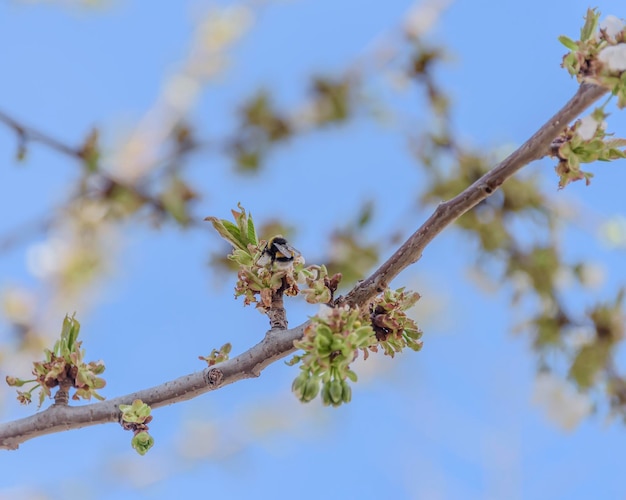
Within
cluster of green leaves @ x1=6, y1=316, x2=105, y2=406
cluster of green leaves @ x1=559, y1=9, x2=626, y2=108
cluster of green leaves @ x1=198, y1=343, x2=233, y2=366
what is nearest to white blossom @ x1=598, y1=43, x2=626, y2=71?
cluster of green leaves @ x1=559, y1=9, x2=626, y2=108

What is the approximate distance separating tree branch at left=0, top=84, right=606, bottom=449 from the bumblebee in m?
0.08

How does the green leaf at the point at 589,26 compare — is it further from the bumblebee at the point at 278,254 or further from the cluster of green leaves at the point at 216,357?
the cluster of green leaves at the point at 216,357

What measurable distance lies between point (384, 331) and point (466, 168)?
1244mm

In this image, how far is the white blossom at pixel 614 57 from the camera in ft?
2.41

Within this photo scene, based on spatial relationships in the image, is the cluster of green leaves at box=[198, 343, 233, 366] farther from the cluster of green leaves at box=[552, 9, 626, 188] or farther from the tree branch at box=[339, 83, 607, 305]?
the cluster of green leaves at box=[552, 9, 626, 188]

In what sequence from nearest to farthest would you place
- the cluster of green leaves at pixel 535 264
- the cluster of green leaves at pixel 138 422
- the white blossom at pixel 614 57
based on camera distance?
the white blossom at pixel 614 57
the cluster of green leaves at pixel 138 422
the cluster of green leaves at pixel 535 264

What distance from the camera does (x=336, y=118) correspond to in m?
2.67

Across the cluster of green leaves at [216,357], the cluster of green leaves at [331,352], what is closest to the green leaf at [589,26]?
the cluster of green leaves at [331,352]

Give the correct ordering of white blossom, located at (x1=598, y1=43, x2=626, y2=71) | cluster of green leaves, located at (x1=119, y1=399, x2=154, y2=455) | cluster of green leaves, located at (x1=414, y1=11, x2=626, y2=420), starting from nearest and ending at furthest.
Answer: white blossom, located at (x1=598, y1=43, x2=626, y2=71) < cluster of green leaves, located at (x1=119, y1=399, x2=154, y2=455) < cluster of green leaves, located at (x1=414, y1=11, x2=626, y2=420)

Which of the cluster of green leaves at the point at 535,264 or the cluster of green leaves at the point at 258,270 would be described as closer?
the cluster of green leaves at the point at 258,270

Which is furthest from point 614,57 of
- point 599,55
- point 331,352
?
point 331,352

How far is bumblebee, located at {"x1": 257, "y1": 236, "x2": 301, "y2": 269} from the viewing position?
0.90 metres

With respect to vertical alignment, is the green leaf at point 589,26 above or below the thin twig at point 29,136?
below

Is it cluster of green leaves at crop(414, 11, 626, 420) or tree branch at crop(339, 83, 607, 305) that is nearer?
tree branch at crop(339, 83, 607, 305)
